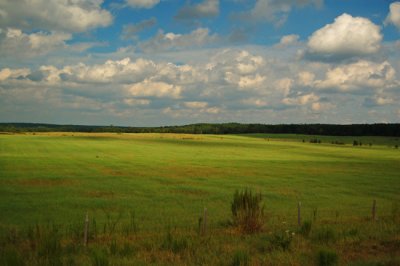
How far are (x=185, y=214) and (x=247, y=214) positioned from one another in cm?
780

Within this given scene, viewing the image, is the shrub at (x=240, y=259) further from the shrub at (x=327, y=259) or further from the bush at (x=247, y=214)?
the bush at (x=247, y=214)

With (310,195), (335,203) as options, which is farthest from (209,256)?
(310,195)

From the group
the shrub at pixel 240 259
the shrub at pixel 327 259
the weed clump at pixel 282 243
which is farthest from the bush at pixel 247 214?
the shrub at pixel 327 259

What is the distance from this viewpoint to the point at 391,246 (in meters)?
15.7

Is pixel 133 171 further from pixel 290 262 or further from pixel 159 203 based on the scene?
pixel 290 262

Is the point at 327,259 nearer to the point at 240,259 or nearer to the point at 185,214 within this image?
the point at 240,259

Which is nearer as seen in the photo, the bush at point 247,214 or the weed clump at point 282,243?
the weed clump at point 282,243

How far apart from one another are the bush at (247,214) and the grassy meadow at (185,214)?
26.0 inches

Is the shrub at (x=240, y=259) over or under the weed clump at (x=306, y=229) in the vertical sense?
over

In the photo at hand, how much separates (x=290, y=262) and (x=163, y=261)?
160 inches

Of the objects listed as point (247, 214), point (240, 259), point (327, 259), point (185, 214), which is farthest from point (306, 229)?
point (185, 214)

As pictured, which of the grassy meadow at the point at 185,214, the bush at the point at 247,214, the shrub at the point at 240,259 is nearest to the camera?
the shrub at the point at 240,259

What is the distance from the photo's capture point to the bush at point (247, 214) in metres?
19.3

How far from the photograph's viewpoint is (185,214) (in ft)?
87.3
